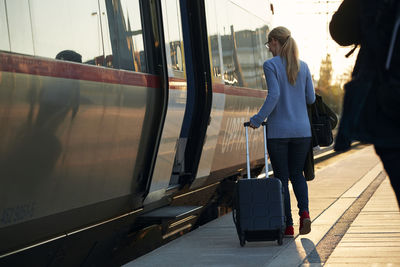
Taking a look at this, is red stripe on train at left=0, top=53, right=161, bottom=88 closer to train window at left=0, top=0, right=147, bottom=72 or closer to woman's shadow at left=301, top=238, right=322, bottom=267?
train window at left=0, top=0, right=147, bottom=72

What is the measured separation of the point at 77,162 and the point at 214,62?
13.3ft

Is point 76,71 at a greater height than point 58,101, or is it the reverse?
point 76,71

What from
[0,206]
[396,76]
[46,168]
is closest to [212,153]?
[46,168]

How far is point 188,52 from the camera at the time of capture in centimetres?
943

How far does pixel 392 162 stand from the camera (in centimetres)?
256

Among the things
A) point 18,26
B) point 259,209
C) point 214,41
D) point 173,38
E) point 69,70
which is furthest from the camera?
point 214,41

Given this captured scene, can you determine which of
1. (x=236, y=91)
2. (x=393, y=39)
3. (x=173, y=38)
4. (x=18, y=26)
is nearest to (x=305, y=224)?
(x=173, y=38)

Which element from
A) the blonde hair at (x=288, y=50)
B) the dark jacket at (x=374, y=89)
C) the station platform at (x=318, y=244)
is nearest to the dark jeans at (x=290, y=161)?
the station platform at (x=318, y=244)

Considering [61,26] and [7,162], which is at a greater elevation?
[61,26]

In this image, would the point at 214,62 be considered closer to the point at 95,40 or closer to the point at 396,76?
the point at 95,40

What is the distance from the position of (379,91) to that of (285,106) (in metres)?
4.78

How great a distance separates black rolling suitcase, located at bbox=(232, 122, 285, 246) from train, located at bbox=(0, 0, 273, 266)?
40.7 inches

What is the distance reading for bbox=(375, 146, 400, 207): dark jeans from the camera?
2.54 metres

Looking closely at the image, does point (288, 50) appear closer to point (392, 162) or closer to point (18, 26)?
point (18, 26)
